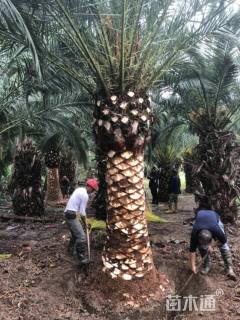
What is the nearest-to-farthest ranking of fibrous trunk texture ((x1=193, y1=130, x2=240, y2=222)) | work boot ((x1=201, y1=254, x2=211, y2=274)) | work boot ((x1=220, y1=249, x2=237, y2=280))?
work boot ((x1=220, y1=249, x2=237, y2=280)) < work boot ((x1=201, y1=254, x2=211, y2=274)) < fibrous trunk texture ((x1=193, y1=130, x2=240, y2=222))

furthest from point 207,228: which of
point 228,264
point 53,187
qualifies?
point 53,187

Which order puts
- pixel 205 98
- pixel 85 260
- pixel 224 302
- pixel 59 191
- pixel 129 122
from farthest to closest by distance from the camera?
pixel 59 191, pixel 205 98, pixel 85 260, pixel 129 122, pixel 224 302

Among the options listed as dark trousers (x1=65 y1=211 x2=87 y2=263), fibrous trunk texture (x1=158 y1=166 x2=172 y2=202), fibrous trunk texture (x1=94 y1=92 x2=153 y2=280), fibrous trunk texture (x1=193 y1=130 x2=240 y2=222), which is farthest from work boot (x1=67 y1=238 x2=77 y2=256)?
fibrous trunk texture (x1=158 y1=166 x2=172 y2=202)

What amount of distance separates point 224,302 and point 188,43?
4104 millimetres

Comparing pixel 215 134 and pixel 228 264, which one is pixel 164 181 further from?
pixel 228 264

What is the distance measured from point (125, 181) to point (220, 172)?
4662mm

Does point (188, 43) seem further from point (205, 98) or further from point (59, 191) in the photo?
point (59, 191)

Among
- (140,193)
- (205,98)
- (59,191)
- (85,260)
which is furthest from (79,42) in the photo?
(59,191)

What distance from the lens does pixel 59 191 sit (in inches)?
671

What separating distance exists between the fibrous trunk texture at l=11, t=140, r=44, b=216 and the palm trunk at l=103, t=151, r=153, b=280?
660cm

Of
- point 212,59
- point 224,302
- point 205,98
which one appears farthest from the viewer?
point 205,98

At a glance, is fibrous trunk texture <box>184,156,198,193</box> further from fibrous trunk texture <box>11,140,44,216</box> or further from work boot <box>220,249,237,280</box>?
fibrous trunk texture <box>11,140,44,216</box>

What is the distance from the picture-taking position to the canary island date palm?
630cm

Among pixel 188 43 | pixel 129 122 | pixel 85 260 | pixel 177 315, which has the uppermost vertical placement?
pixel 188 43
